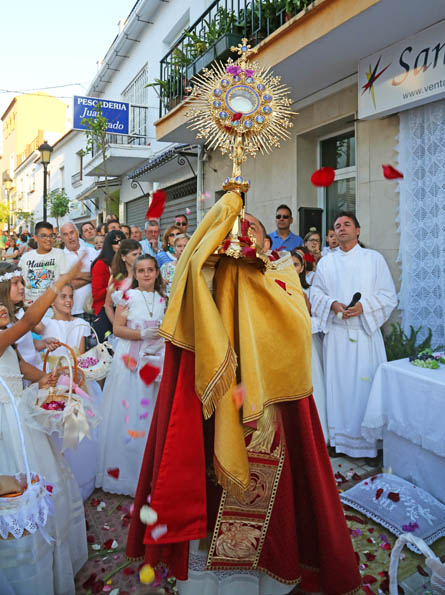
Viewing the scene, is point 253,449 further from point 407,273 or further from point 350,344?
point 407,273

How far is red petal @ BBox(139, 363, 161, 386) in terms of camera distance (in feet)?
12.0

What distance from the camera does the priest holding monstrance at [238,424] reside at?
1967 mm

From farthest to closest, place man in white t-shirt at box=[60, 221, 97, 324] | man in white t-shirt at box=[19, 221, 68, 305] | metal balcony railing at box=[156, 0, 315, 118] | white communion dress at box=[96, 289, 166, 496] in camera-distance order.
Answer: metal balcony railing at box=[156, 0, 315, 118] < man in white t-shirt at box=[60, 221, 97, 324] < man in white t-shirt at box=[19, 221, 68, 305] < white communion dress at box=[96, 289, 166, 496]

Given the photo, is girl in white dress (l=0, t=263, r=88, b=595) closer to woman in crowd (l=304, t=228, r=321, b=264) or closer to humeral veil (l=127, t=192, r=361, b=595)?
humeral veil (l=127, t=192, r=361, b=595)

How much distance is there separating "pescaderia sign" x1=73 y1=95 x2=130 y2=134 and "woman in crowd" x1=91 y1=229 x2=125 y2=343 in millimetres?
7137

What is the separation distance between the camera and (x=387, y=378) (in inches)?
146

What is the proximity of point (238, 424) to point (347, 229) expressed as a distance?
119 inches

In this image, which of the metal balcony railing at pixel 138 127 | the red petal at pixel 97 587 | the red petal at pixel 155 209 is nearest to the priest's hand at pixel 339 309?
the red petal at pixel 97 587

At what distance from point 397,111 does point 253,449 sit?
15.5 ft

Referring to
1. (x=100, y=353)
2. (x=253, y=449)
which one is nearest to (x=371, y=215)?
(x=100, y=353)

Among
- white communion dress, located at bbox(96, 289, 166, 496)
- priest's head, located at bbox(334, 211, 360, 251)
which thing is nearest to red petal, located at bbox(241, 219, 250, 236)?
white communion dress, located at bbox(96, 289, 166, 496)

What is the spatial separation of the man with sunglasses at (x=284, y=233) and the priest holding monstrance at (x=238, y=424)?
3.63 meters

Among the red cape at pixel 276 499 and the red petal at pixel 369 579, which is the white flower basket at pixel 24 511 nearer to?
the red cape at pixel 276 499

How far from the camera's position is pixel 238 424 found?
1984 millimetres
